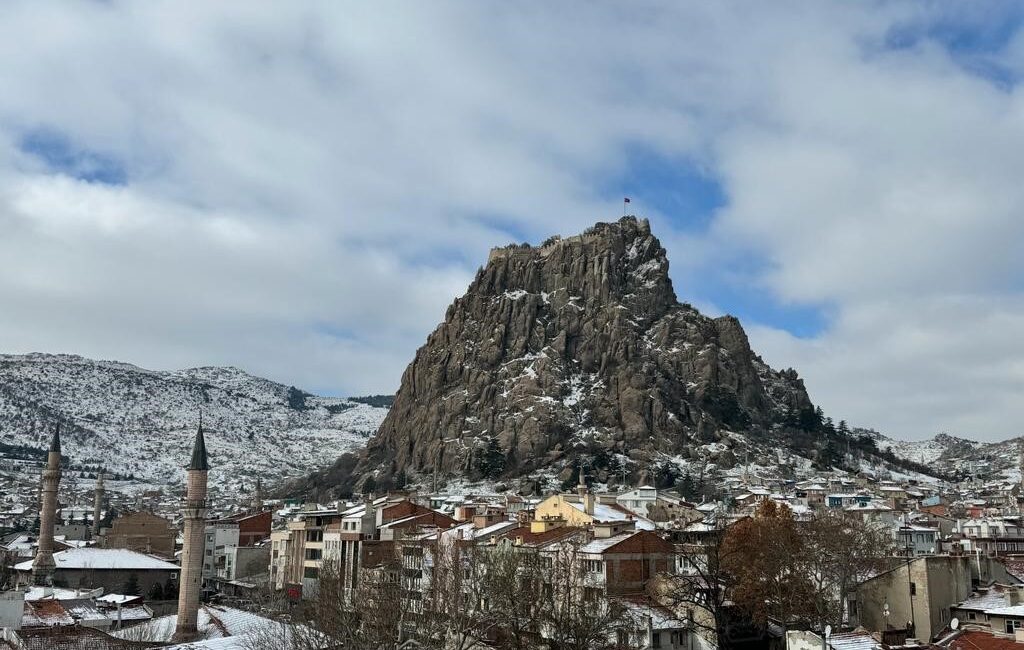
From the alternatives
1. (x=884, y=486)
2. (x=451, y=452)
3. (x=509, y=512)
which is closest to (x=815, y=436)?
(x=884, y=486)

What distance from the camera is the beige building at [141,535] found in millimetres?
103062

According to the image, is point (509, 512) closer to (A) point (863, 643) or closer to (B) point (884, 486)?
(A) point (863, 643)

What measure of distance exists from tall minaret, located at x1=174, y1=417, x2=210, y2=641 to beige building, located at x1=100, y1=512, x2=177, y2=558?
44.2 m

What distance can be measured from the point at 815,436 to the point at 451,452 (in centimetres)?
7422

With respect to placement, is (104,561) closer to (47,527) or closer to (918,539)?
(47,527)

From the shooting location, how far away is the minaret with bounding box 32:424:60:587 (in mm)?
76500

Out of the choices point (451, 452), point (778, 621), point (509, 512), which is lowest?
point (778, 621)

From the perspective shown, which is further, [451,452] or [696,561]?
[451,452]

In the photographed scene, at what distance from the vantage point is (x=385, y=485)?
7215 inches

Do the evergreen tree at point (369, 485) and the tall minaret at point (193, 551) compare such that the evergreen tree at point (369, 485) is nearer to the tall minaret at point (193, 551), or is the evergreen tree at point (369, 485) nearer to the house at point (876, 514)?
the house at point (876, 514)

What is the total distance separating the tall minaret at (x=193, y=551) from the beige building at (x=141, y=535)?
44.2 metres

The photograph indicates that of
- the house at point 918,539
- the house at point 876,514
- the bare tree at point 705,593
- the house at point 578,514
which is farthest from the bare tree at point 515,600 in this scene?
the house at point 876,514

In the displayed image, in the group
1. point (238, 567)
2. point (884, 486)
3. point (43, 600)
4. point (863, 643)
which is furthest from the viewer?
point (884, 486)

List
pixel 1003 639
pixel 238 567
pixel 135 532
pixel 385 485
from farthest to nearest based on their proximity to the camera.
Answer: pixel 385 485
pixel 135 532
pixel 238 567
pixel 1003 639
